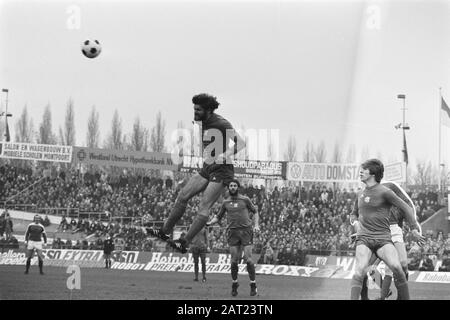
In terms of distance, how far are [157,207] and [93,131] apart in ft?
12.0

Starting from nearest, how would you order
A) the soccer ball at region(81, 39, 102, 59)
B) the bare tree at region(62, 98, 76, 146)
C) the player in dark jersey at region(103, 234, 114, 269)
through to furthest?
the soccer ball at region(81, 39, 102, 59) → the bare tree at region(62, 98, 76, 146) → the player in dark jersey at region(103, 234, 114, 269)

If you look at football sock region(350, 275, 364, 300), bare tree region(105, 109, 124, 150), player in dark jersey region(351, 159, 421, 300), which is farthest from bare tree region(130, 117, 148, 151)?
football sock region(350, 275, 364, 300)

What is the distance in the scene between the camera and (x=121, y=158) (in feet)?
91.0

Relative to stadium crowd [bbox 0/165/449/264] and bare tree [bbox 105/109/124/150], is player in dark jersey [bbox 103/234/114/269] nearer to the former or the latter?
stadium crowd [bbox 0/165/449/264]

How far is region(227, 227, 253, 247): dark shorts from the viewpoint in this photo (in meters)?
13.3

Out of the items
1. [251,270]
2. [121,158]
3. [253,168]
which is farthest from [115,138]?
[251,270]

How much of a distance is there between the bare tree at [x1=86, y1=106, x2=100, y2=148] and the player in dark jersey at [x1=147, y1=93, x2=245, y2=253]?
10.5 metres

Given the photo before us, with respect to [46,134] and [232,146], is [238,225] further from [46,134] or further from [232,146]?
[46,134]

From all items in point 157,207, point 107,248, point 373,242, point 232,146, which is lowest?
point 107,248

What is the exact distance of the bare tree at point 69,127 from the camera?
2171cm

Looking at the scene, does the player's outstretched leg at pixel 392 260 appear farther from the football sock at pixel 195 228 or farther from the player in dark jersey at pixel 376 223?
the football sock at pixel 195 228

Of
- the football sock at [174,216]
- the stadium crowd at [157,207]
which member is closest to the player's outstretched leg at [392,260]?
the football sock at [174,216]

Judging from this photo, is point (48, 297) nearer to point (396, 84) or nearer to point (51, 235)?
point (396, 84)
